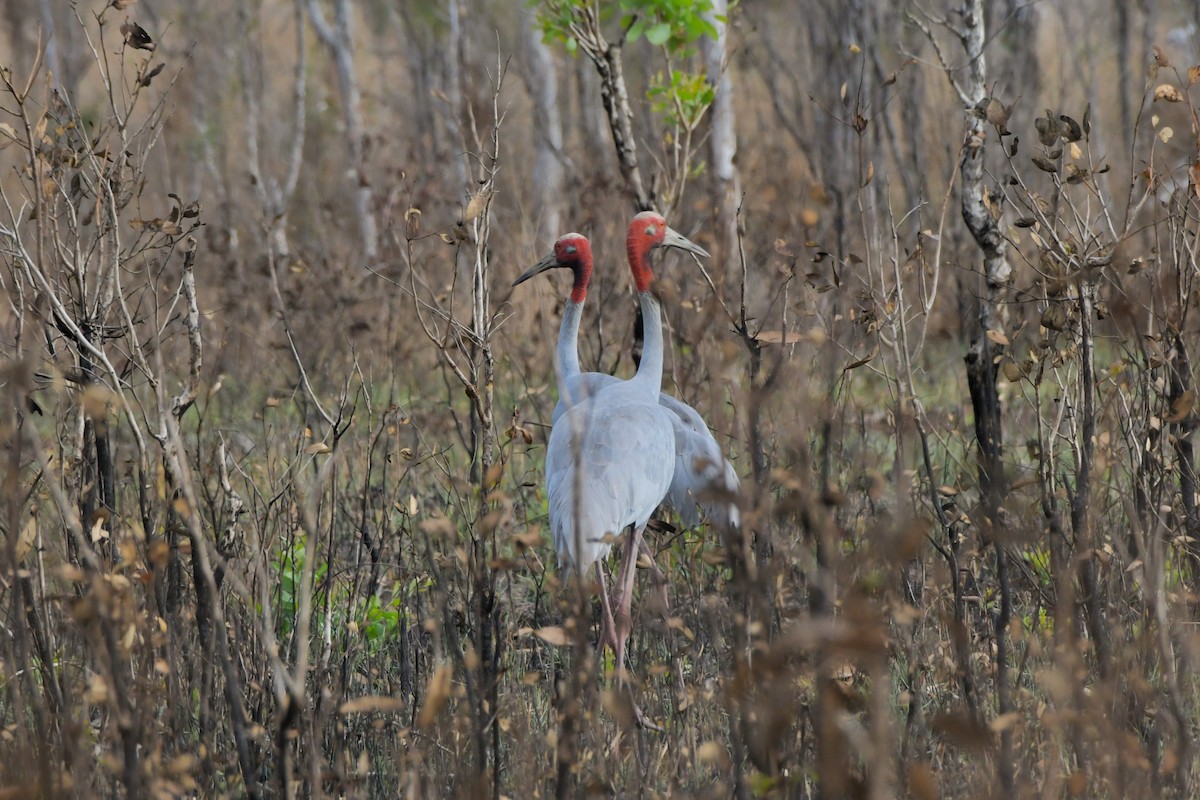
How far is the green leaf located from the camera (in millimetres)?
5438

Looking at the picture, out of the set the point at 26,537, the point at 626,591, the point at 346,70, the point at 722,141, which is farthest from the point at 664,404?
the point at 346,70

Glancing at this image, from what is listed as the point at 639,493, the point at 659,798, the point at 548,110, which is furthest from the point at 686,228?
the point at 659,798

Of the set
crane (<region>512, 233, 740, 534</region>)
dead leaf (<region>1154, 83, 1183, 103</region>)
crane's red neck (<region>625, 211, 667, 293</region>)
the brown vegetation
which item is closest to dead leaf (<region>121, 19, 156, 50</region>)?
the brown vegetation

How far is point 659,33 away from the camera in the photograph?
546cm

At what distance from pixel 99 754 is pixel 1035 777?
2.15 metres

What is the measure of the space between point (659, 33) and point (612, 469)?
7.51 feet

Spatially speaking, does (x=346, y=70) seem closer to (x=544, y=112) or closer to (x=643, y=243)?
(x=544, y=112)

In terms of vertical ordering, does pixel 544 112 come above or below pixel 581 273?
above

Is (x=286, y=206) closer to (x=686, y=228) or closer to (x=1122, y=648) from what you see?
(x=686, y=228)

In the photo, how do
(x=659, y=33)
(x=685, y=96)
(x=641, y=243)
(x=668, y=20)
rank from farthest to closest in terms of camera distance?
(x=685, y=96) < (x=668, y=20) < (x=659, y=33) < (x=641, y=243)

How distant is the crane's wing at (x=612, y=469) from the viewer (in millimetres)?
3979

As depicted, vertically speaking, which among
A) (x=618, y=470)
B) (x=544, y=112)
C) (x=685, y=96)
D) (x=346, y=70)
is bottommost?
→ (x=618, y=470)

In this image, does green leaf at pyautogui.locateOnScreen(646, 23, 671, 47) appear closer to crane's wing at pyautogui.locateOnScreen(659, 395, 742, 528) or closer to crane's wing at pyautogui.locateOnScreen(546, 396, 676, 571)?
crane's wing at pyautogui.locateOnScreen(659, 395, 742, 528)

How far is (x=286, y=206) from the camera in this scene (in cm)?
1297
